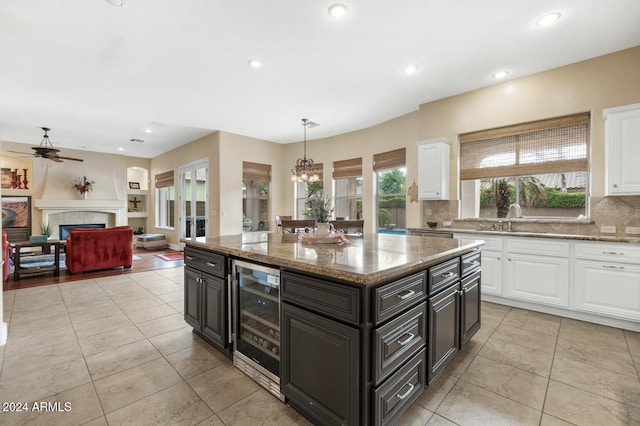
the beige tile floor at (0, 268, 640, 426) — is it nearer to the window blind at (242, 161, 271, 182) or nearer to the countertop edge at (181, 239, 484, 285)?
Answer: the countertop edge at (181, 239, 484, 285)

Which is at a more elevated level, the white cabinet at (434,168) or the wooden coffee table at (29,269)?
the white cabinet at (434,168)

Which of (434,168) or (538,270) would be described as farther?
(434,168)

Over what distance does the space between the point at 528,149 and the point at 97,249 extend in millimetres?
7145

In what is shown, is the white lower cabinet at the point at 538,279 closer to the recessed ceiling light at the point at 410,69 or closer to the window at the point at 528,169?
the window at the point at 528,169

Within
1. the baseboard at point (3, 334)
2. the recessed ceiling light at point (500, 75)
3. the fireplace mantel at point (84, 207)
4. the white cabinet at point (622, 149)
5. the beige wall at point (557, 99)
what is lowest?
the baseboard at point (3, 334)

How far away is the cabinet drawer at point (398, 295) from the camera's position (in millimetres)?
1378

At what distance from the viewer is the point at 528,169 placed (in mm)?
3797

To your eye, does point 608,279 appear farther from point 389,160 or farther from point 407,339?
point 389,160

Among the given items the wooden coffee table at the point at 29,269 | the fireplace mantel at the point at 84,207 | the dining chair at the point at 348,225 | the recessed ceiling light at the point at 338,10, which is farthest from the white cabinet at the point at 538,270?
the fireplace mantel at the point at 84,207

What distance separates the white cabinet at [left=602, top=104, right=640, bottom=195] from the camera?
9.54 feet

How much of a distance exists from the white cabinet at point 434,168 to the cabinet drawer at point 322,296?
11.0ft

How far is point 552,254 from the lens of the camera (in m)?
3.19

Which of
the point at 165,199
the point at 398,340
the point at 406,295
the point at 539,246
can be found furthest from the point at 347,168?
the point at 165,199

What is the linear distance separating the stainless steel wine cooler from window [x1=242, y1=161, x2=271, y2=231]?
498 centimetres
